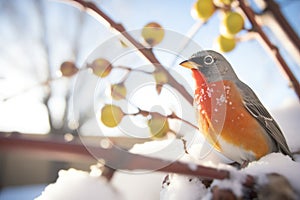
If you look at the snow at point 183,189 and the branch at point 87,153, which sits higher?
the branch at point 87,153

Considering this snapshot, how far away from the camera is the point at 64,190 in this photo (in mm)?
461

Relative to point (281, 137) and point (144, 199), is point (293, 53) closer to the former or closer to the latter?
point (281, 137)

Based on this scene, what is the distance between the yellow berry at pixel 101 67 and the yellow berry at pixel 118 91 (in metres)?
0.04

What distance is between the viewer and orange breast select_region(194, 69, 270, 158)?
830 mm

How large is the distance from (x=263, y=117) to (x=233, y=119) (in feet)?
0.40

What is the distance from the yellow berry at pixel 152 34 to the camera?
0.85 meters

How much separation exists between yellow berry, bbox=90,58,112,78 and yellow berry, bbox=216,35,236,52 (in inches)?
13.9

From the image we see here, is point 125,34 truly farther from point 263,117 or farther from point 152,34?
point 263,117

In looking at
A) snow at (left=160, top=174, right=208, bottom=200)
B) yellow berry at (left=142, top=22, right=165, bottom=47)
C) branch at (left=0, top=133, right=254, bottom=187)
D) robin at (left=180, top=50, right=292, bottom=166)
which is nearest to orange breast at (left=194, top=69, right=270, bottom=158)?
robin at (left=180, top=50, right=292, bottom=166)

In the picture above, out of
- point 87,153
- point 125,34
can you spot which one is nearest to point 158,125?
point 125,34

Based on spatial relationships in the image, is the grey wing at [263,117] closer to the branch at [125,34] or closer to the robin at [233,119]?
the robin at [233,119]

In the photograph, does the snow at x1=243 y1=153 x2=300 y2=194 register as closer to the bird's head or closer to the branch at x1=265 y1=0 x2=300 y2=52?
the branch at x1=265 y1=0 x2=300 y2=52

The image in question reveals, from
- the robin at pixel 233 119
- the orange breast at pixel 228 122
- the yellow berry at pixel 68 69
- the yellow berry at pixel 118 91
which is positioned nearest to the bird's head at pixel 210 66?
the robin at pixel 233 119

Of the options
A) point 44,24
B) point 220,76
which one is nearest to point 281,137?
point 220,76
